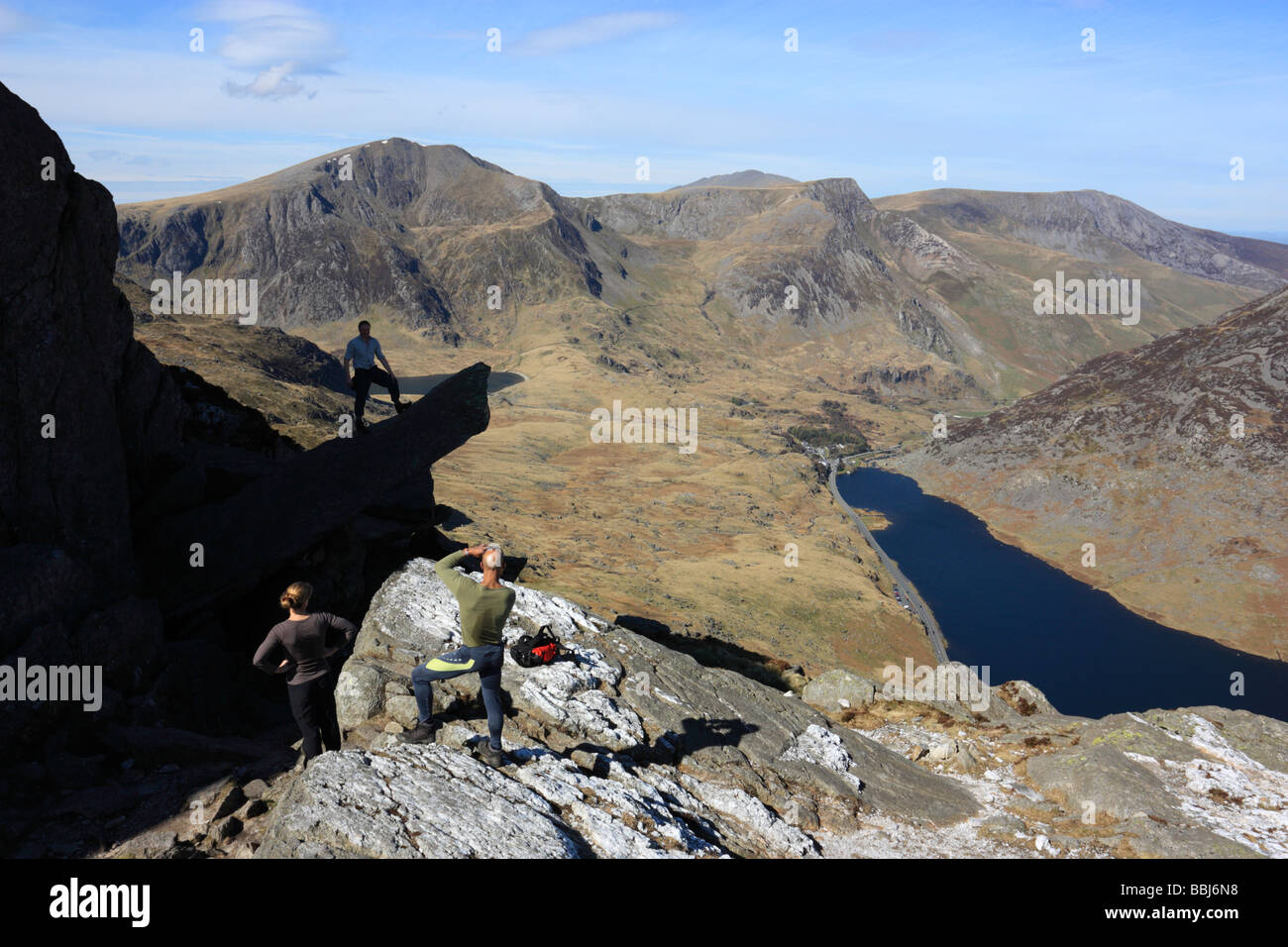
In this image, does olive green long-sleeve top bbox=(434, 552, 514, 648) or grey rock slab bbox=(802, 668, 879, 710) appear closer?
olive green long-sleeve top bbox=(434, 552, 514, 648)

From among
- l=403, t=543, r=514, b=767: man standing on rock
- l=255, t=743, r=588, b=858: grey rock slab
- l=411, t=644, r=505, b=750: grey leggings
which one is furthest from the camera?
l=411, t=644, r=505, b=750: grey leggings

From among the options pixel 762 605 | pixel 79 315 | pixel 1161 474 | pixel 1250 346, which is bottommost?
pixel 762 605

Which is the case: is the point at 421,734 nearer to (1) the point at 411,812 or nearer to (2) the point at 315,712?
(2) the point at 315,712

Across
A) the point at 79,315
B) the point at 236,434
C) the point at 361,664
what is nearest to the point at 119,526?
the point at 79,315

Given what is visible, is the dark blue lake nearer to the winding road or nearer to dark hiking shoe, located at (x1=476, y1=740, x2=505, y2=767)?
the winding road

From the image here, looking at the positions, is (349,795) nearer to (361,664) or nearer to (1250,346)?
(361,664)

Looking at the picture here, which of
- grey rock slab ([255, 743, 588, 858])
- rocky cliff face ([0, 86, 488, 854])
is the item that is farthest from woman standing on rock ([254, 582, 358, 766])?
rocky cliff face ([0, 86, 488, 854])
